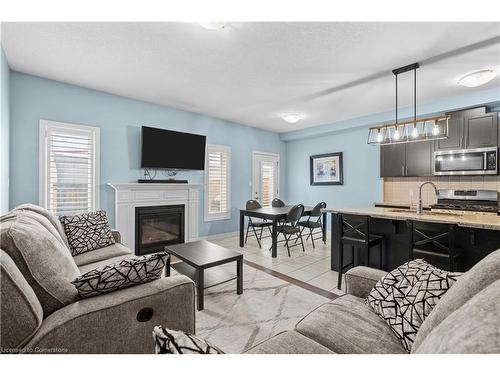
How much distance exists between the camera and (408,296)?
4.13 feet

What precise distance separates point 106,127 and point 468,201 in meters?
6.10

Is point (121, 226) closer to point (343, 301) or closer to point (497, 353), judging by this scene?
point (343, 301)

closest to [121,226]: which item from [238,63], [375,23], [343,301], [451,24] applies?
[238,63]

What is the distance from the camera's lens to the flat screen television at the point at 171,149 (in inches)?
165

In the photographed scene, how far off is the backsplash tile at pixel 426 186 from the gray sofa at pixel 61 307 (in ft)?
12.6

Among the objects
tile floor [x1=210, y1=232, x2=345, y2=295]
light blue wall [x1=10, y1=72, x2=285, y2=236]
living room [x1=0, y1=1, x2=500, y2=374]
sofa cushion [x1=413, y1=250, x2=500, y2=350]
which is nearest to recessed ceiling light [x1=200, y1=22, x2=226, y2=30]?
living room [x1=0, y1=1, x2=500, y2=374]

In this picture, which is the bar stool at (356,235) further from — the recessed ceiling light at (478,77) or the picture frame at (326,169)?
the picture frame at (326,169)

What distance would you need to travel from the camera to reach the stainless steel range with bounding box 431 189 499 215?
12.4 ft

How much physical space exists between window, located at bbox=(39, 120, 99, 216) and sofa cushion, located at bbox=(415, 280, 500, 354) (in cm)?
429

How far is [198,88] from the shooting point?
368 centimetres

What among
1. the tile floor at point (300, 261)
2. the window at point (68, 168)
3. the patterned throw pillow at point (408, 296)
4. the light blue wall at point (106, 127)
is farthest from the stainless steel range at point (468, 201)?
the window at point (68, 168)

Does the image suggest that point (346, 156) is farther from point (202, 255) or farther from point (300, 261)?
point (202, 255)

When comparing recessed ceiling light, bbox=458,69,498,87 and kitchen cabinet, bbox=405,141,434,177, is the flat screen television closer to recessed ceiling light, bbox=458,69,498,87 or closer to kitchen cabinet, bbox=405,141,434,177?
kitchen cabinet, bbox=405,141,434,177

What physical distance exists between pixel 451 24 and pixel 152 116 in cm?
421
